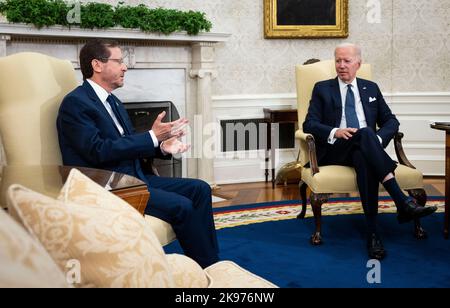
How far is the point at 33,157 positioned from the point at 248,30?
3.67 metres

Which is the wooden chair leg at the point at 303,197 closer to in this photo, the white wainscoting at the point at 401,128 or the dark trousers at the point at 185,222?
the dark trousers at the point at 185,222

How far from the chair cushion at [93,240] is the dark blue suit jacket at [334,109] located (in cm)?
291

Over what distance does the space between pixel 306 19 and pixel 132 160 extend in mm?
3777

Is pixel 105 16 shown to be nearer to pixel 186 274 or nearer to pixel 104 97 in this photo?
pixel 104 97

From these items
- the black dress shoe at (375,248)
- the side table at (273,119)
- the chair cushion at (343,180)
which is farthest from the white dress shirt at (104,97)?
the side table at (273,119)

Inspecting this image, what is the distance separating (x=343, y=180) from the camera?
12.3 ft

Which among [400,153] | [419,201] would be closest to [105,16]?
[400,153]

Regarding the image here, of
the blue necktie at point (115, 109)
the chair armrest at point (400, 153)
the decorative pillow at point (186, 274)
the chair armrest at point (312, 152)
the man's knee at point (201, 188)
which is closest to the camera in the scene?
the decorative pillow at point (186, 274)

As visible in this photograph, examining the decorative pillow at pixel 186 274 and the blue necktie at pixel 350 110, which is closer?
the decorative pillow at pixel 186 274

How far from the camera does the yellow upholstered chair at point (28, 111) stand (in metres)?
2.85

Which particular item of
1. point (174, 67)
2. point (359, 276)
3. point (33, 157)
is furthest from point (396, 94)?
point (33, 157)

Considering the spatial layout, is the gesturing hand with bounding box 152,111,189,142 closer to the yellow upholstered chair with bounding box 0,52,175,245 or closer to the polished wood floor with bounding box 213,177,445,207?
the yellow upholstered chair with bounding box 0,52,175,245

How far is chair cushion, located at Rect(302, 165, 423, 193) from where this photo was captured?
3744 millimetres
